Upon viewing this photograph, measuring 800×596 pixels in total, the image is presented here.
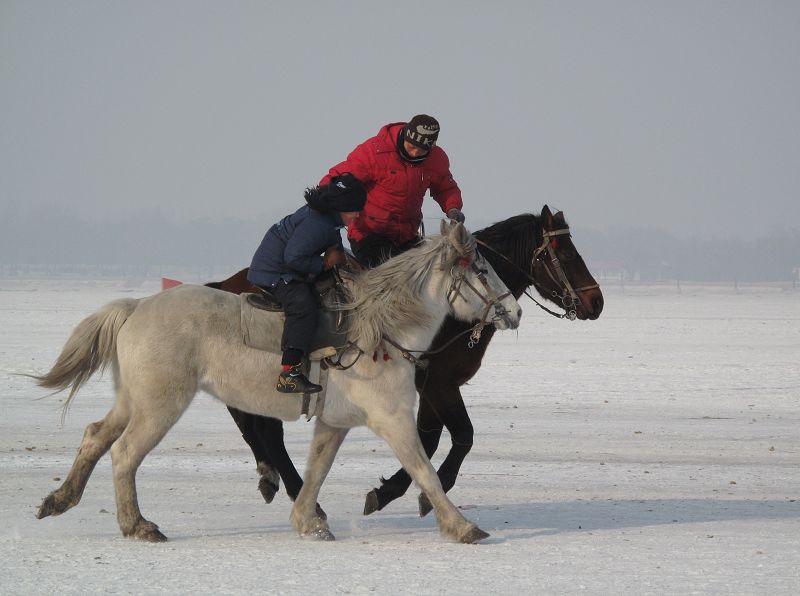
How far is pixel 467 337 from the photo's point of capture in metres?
8.55

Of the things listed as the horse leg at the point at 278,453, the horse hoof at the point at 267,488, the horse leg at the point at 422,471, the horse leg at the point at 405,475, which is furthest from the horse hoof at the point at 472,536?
the horse hoof at the point at 267,488

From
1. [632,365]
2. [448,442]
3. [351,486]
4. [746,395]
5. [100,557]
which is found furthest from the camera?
[632,365]

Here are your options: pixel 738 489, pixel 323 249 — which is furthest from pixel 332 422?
pixel 738 489

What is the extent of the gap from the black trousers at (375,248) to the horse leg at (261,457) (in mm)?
1443

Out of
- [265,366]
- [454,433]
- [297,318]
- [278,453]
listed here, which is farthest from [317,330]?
[278,453]

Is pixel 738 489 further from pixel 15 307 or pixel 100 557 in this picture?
pixel 15 307

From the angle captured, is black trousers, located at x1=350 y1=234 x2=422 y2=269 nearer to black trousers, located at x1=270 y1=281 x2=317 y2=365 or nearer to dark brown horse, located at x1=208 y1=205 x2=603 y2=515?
dark brown horse, located at x1=208 y1=205 x2=603 y2=515

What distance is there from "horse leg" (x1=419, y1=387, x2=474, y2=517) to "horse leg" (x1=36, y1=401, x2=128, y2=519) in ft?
7.25

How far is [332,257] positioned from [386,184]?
1.24 m

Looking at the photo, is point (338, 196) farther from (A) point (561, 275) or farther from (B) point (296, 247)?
(A) point (561, 275)

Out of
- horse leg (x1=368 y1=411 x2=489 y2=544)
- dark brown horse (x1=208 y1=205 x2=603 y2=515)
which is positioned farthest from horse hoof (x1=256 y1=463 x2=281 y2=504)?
horse leg (x1=368 y1=411 x2=489 y2=544)

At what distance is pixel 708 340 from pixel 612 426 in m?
17.3

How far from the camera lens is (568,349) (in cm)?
2675

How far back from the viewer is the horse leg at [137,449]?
7.29 metres
